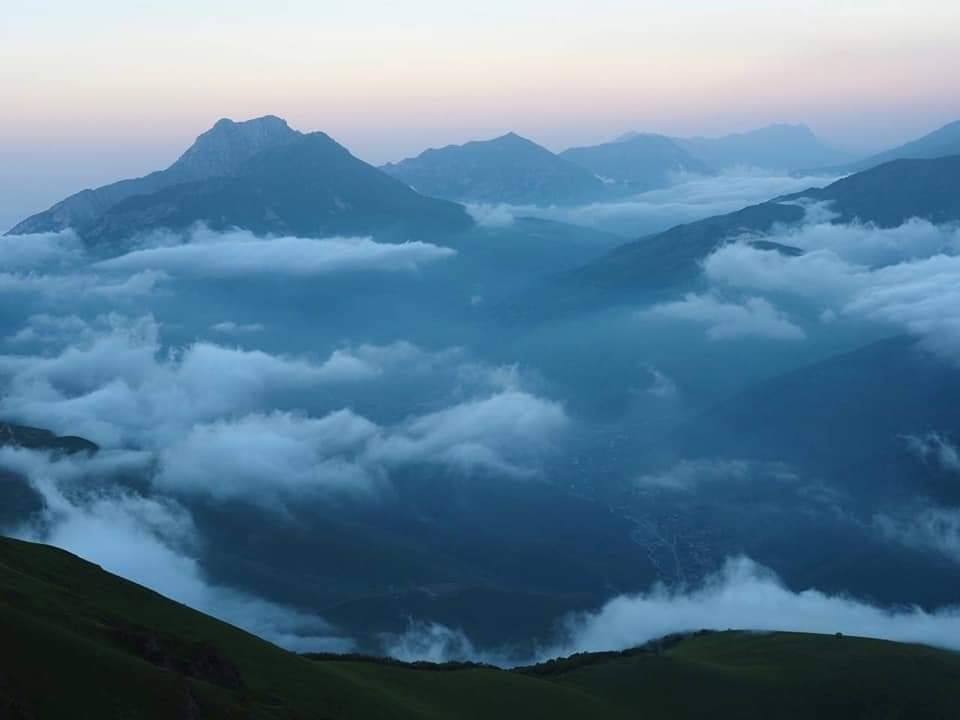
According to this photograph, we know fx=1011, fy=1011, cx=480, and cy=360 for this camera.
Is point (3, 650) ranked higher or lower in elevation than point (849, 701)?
higher

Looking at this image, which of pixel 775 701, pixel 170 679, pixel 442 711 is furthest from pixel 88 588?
pixel 775 701

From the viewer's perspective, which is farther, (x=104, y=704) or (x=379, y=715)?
(x=379, y=715)

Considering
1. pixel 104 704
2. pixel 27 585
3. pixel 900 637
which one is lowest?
pixel 900 637

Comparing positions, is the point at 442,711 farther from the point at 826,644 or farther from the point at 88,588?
the point at 826,644

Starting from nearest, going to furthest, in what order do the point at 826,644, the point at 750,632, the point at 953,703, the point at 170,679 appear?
the point at 170,679 → the point at 953,703 → the point at 826,644 → the point at 750,632

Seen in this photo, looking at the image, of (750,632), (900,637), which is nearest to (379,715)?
(750,632)

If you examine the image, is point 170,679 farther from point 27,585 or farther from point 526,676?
point 526,676

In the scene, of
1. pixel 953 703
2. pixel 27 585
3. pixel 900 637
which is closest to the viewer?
pixel 27 585
